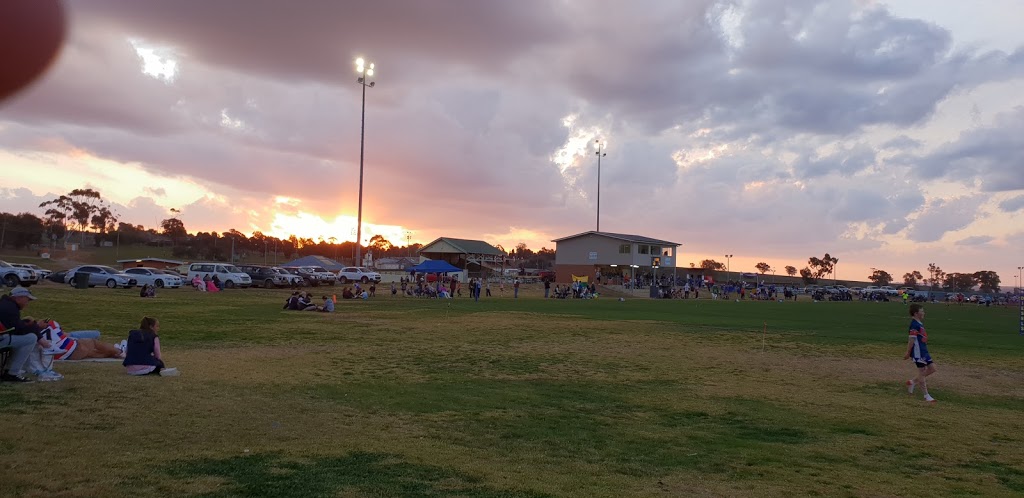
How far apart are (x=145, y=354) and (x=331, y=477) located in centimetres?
673

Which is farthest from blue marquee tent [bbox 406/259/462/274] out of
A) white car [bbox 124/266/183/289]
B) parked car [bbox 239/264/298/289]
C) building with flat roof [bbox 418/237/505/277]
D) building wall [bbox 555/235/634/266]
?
building with flat roof [bbox 418/237/505/277]

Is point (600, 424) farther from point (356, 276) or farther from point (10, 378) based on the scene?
point (356, 276)

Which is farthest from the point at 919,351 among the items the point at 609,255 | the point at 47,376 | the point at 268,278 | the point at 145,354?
the point at 609,255

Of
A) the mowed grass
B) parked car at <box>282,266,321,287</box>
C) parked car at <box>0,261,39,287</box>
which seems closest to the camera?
the mowed grass

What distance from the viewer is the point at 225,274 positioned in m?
48.6

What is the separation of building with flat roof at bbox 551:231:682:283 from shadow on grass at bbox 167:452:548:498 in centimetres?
7848

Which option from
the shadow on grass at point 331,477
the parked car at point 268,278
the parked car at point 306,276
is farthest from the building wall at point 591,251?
the shadow on grass at point 331,477

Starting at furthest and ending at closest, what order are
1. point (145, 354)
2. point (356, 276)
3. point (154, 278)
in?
point (356, 276) → point (154, 278) → point (145, 354)

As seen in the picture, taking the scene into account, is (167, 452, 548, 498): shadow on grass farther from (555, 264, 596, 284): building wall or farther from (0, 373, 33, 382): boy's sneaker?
(555, 264, 596, 284): building wall

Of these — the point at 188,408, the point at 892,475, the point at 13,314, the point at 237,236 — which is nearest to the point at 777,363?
the point at 892,475

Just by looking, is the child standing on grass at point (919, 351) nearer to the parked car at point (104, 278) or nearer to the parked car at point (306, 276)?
the parked car at point (104, 278)

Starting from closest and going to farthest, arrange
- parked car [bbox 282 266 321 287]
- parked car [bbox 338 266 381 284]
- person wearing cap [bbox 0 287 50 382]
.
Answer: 1. person wearing cap [bbox 0 287 50 382]
2. parked car [bbox 282 266 321 287]
3. parked car [bbox 338 266 381 284]

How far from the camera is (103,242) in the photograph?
120 meters

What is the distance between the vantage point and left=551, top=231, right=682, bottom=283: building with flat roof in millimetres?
86562
